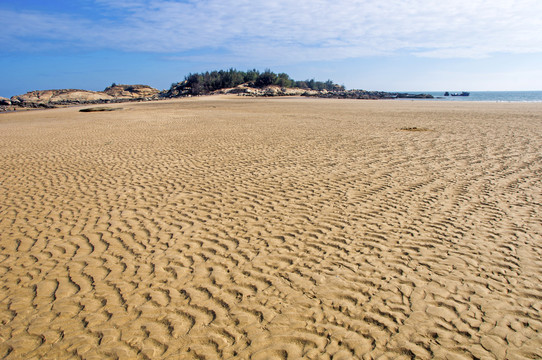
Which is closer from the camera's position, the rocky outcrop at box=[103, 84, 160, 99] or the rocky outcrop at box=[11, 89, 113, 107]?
the rocky outcrop at box=[11, 89, 113, 107]

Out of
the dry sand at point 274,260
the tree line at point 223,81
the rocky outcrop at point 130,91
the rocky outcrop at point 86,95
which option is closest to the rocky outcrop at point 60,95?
the rocky outcrop at point 86,95

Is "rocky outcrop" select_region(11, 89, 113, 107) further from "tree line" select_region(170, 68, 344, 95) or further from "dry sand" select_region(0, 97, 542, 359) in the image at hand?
"dry sand" select_region(0, 97, 542, 359)

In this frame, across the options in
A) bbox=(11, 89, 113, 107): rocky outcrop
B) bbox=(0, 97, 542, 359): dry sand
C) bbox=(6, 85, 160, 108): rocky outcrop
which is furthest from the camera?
bbox=(11, 89, 113, 107): rocky outcrop

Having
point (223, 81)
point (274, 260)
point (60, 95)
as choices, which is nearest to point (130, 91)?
point (60, 95)

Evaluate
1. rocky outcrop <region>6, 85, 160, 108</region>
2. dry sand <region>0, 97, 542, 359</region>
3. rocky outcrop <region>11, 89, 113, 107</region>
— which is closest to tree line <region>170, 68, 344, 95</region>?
rocky outcrop <region>6, 85, 160, 108</region>

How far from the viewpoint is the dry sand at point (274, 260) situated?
3.23 metres

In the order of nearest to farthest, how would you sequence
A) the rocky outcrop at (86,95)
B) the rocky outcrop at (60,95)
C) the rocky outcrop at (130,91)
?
the rocky outcrop at (86,95) → the rocky outcrop at (60,95) → the rocky outcrop at (130,91)

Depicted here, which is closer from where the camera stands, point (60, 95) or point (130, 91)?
point (60, 95)

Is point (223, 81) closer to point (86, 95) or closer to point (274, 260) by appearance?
point (86, 95)

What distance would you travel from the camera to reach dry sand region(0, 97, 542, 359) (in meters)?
3.23

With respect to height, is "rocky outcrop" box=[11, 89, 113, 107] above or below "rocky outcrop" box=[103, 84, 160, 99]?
below

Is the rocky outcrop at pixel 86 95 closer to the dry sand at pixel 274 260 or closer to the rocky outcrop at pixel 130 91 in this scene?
the rocky outcrop at pixel 130 91

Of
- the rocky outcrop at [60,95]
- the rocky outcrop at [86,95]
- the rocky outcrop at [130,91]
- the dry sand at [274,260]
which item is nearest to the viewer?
the dry sand at [274,260]

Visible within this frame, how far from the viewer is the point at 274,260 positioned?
15.0ft
